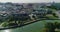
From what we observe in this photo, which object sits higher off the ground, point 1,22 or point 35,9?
point 35,9

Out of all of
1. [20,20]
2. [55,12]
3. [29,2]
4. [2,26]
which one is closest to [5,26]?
[2,26]

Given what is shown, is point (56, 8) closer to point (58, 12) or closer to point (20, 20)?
point (58, 12)

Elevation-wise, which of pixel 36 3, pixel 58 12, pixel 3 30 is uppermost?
pixel 36 3

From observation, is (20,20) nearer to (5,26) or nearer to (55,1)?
(5,26)

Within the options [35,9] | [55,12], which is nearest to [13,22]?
[35,9]

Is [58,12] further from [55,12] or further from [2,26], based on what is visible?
[2,26]

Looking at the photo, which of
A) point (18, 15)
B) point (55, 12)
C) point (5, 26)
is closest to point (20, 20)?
point (18, 15)

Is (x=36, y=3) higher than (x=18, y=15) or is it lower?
higher

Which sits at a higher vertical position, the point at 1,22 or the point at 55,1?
the point at 55,1
